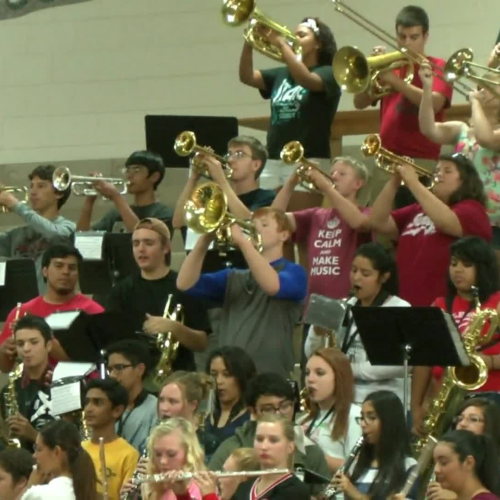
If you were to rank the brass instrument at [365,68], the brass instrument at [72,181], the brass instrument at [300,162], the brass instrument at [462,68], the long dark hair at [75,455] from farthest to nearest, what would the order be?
the brass instrument at [72,181], the brass instrument at [365,68], the brass instrument at [300,162], the brass instrument at [462,68], the long dark hair at [75,455]

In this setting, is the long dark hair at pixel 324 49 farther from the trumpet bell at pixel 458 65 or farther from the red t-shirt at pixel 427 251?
the red t-shirt at pixel 427 251

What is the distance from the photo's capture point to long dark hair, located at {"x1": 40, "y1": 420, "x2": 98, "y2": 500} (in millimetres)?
5809

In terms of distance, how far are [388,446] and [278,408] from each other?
607 millimetres

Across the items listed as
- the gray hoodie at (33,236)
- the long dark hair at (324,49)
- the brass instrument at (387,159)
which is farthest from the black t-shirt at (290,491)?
the long dark hair at (324,49)

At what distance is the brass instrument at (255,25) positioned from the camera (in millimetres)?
8211

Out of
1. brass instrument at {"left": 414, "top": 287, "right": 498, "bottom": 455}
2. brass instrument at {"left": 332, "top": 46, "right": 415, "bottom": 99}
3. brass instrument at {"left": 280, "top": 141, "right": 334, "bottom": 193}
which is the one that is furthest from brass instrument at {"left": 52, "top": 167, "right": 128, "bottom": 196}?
brass instrument at {"left": 414, "top": 287, "right": 498, "bottom": 455}

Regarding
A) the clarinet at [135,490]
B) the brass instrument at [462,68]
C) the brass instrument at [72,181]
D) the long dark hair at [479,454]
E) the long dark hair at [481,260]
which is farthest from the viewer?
the brass instrument at [72,181]

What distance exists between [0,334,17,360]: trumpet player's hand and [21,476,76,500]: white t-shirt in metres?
1.49

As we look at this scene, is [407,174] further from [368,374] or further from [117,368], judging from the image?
[117,368]

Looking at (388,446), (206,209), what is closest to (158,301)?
(206,209)

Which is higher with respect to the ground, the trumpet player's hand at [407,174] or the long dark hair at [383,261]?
the trumpet player's hand at [407,174]

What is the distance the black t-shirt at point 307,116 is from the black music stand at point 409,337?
2.47 meters

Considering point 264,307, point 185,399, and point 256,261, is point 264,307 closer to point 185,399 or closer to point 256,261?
point 256,261

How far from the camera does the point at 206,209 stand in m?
7.04
